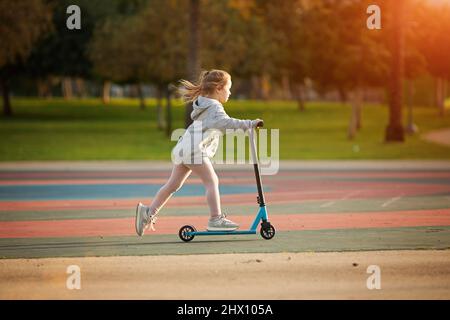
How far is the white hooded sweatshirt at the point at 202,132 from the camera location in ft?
37.3

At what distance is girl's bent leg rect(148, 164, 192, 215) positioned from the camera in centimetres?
1182

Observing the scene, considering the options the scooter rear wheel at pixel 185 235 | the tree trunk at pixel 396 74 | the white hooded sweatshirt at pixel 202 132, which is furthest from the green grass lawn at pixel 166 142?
the white hooded sweatshirt at pixel 202 132

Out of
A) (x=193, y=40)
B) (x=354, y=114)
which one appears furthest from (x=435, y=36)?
(x=193, y=40)

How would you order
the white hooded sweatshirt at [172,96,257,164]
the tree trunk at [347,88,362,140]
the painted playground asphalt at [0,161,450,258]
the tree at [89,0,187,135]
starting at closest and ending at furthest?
1. the white hooded sweatshirt at [172,96,257,164]
2. the painted playground asphalt at [0,161,450,258]
3. the tree trunk at [347,88,362,140]
4. the tree at [89,0,187,135]

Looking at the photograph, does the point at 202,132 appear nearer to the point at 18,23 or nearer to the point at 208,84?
the point at 208,84

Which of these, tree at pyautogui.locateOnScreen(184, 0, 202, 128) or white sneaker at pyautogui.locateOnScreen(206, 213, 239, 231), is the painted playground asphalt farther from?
tree at pyautogui.locateOnScreen(184, 0, 202, 128)

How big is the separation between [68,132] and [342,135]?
11.5 meters

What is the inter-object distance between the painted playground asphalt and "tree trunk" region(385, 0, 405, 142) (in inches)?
370

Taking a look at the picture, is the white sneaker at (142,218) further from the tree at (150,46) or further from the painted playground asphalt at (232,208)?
the tree at (150,46)

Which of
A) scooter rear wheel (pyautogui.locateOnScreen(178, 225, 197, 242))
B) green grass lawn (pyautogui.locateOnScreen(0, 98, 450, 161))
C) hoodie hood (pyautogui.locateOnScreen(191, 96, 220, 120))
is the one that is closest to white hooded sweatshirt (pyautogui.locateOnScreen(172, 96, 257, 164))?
hoodie hood (pyautogui.locateOnScreen(191, 96, 220, 120))

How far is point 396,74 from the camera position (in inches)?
1395

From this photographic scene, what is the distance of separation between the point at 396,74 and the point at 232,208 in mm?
20536

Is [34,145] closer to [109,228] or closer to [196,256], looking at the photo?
[109,228]

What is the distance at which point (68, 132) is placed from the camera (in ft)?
148
